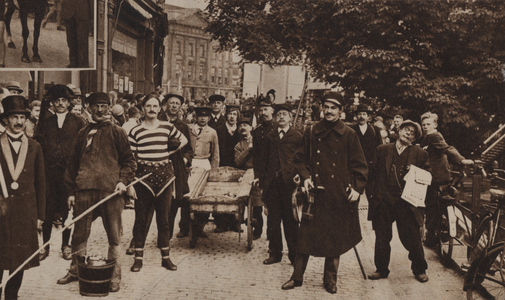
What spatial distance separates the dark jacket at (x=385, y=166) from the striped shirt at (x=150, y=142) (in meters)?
2.73

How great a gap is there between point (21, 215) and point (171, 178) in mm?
2304

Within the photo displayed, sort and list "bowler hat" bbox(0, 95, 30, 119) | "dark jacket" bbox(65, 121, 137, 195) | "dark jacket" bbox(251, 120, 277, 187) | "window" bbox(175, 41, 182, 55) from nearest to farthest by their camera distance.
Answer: "bowler hat" bbox(0, 95, 30, 119) → "dark jacket" bbox(65, 121, 137, 195) → "dark jacket" bbox(251, 120, 277, 187) → "window" bbox(175, 41, 182, 55)

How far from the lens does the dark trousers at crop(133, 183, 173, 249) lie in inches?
285

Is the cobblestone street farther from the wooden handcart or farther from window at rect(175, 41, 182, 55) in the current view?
window at rect(175, 41, 182, 55)

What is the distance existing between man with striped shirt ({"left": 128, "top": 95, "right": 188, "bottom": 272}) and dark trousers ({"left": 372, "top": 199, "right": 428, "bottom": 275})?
262cm

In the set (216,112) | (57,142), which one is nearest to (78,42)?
(57,142)

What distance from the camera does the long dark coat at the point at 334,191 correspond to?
665cm

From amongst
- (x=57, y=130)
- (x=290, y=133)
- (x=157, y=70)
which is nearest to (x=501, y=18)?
(x=290, y=133)

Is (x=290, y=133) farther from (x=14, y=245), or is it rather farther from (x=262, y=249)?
(x=14, y=245)

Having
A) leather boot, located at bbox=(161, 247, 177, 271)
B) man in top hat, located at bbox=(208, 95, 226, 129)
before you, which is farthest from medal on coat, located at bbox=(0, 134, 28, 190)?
man in top hat, located at bbox=(208, 95, 226, 129)

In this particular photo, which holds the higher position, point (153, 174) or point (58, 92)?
point (58, 92)

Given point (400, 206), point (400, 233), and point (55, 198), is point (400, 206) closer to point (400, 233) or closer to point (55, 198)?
point (400, 233)

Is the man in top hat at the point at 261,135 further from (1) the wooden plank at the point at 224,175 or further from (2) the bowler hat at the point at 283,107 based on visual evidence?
(1) the wooden plank at the point at 224,175

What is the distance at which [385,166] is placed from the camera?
7.43m
